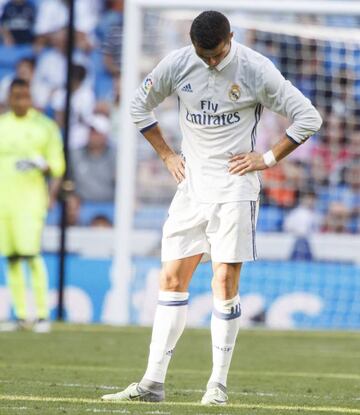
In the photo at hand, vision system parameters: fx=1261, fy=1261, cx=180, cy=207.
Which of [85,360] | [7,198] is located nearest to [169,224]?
[85,360]

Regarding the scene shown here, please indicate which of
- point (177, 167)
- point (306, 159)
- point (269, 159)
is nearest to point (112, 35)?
point (306, 159)

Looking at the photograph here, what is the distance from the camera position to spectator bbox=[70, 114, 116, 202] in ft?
55.3

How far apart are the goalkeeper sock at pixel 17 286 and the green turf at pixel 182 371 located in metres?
0.51

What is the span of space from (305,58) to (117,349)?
580 cm

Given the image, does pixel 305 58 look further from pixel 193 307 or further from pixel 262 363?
pixel 262 363

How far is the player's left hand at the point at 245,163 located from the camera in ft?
21.8

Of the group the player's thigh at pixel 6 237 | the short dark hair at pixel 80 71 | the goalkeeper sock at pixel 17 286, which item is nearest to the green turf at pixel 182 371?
the goalkeeper sock at pixel 17 286

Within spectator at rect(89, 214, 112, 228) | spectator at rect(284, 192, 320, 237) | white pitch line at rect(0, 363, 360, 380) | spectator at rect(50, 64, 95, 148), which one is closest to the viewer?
white pitch line at rect(0, 363, 360, 380)

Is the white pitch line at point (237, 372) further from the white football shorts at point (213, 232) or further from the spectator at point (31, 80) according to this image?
the spectator at point (31, 80)

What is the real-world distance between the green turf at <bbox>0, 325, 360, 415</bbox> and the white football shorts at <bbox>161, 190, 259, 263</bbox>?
2.56 ft

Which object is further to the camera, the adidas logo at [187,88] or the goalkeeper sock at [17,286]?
the goalkeeper sock at [17,286]

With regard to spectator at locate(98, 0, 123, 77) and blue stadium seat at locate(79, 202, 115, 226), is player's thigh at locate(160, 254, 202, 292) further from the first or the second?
spectator at locate(98, 0, 123, 77)

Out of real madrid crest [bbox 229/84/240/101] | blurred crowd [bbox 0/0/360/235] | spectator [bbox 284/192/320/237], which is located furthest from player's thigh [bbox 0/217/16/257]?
real madrid crest [bbox 229/84/240/101]

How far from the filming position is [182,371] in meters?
9.05
